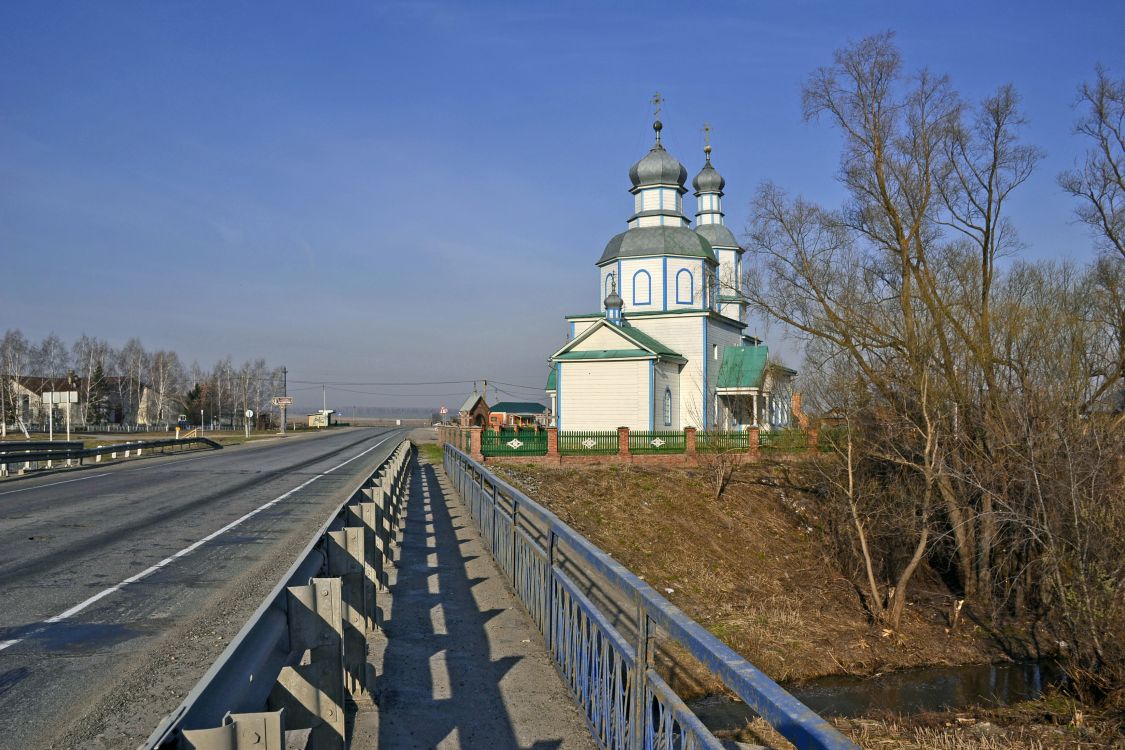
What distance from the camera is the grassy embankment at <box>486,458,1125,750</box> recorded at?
11359 millimetres

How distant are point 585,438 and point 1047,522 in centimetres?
1762

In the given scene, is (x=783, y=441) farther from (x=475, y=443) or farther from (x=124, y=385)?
(x=124, y=385)

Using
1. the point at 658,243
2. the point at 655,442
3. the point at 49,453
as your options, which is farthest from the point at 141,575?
the point at 658,243

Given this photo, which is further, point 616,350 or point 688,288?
point 688,288

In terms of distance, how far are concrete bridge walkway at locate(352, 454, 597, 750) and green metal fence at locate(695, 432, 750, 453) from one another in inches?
908

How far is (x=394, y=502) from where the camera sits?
11922mm

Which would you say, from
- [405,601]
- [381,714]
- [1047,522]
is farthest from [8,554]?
[1047,522]

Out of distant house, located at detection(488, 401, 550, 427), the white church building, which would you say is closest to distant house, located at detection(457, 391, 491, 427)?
distant house, located at detection(488, 401, 550, 427)

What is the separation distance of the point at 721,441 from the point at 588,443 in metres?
4.94

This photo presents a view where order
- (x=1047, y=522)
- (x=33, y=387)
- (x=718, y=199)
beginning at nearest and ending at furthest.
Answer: (x=1047, y=522)
(x=718, y=199)
(x=33, y=387)

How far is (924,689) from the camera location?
587 inches

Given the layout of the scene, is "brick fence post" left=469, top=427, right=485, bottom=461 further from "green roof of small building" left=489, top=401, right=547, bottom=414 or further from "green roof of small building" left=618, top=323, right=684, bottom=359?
"green roof of small building" left=489, top=401, right=547, bottom=414

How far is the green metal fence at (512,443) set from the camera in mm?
30344

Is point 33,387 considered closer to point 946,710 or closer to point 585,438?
point 585,438
